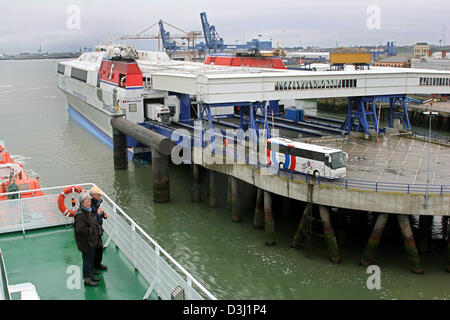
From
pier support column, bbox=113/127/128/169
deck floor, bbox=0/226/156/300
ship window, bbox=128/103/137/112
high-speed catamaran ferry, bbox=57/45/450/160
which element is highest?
high-speed catamaran ferry, bbox=57/45/450/160

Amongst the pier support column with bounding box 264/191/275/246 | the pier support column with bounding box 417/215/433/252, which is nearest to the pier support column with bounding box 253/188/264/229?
the pier support column with bounding box 264/191/275/246

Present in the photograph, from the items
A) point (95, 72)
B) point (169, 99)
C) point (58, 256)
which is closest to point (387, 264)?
point (58, 256)

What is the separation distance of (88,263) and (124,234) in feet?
5.61

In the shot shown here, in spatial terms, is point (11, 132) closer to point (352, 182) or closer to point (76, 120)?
point (76, 120)

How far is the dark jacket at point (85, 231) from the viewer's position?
9.06 meters

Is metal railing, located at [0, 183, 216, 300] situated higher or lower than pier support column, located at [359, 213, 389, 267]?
higher

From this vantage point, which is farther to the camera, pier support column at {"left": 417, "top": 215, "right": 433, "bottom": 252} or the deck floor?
pier support column at {"left": 417, "top": 215, "right": 433, "bottom": 252}

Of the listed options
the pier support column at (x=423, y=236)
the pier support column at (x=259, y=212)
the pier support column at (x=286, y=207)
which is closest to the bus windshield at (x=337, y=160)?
the pier support column at (x=423, y=236)

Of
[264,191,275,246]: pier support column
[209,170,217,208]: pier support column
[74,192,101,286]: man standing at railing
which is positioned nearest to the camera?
[74,192,101,286]: man standing at railing

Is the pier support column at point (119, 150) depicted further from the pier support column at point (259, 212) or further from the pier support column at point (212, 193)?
the pier support column at point (259, 212)

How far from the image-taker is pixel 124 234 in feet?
36.9

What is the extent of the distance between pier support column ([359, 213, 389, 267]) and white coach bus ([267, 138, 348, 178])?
268 cm

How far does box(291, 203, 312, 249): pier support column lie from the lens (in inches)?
838

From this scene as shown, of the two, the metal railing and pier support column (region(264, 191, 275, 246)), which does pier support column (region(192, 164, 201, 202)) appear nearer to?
pier support column (region(264, 191, 275, 246))
